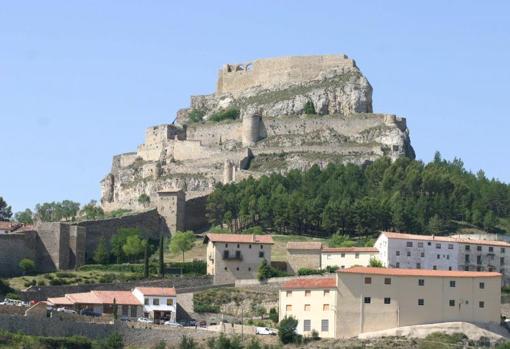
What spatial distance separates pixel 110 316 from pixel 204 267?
58.3 ft

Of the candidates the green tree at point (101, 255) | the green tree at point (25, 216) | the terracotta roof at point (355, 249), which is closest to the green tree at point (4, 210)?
the green tree at point (25, 216)

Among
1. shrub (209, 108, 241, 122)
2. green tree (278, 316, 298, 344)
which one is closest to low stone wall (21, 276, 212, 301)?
green tree (278, 316, 298, 344)

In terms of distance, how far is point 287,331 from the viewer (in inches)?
3371

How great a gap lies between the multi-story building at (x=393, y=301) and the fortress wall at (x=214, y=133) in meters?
59.6

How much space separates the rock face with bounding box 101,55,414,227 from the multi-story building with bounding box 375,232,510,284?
3025cm

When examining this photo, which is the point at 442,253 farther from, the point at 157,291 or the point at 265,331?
the point at 265,331

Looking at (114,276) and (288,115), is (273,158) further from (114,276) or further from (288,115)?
(114,276)

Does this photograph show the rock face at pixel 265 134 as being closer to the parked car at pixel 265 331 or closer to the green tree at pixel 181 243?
the green tree at pixel 181 243

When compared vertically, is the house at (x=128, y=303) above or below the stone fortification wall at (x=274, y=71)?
below

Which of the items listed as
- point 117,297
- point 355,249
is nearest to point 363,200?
point 355,249

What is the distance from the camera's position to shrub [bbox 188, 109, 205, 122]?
157125mm

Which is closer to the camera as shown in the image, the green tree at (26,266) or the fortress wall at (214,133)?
the green tree at (26,266)

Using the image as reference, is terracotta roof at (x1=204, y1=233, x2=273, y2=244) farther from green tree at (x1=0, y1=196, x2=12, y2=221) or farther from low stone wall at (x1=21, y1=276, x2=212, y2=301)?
green tree at (x1=0, y1=196, x2=12, y2=221)

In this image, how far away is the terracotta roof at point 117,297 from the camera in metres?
93.8
